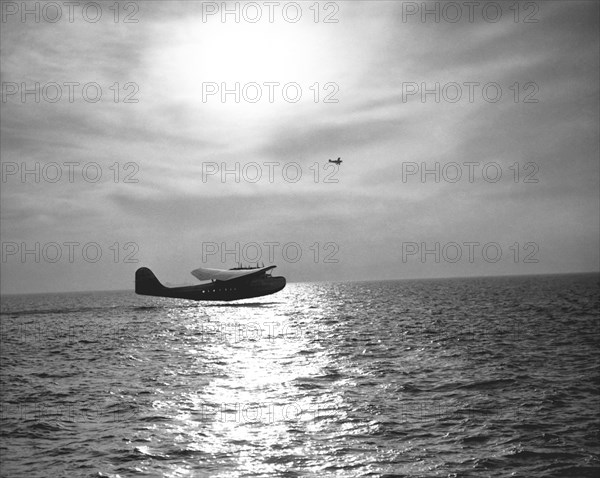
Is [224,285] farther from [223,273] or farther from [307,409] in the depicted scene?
[307,409]

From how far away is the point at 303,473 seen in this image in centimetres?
1473

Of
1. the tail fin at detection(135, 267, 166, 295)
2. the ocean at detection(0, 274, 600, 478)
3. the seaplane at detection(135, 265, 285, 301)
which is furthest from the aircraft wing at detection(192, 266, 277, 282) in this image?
the ocean at detection(0, 274, 600, 478)

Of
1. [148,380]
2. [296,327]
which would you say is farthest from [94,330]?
[148,380]

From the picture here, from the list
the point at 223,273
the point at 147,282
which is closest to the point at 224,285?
the point at 223,273

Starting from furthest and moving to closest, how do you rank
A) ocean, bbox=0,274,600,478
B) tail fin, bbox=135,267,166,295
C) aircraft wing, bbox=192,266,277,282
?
tail fin, bbox=135,267,166,295 → aircraft wing, bbox=192,266,277,282 → ocean, bbox=0,274,600,478

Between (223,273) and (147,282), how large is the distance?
1300 centimetres

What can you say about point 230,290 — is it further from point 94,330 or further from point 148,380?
point 148,380

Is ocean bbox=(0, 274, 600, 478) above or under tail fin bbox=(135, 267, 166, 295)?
under

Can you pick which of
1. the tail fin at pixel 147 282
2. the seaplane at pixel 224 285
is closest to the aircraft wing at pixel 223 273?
the seaplane at pixel 224 285

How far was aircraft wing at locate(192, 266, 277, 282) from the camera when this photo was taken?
269 ft

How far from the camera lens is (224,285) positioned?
85750 millimetres

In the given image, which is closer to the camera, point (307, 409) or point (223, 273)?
point (307, 409)

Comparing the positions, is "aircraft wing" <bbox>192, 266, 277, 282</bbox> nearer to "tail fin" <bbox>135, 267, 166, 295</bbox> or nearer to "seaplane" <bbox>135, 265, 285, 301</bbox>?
"seaplane" <bbox>135, 265, 285, 301</bbox>

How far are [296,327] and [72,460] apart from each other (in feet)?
152
